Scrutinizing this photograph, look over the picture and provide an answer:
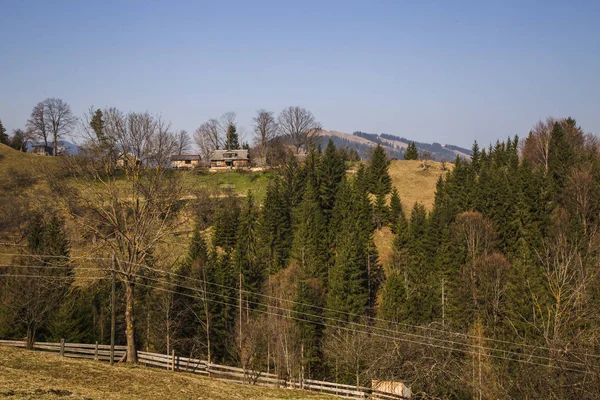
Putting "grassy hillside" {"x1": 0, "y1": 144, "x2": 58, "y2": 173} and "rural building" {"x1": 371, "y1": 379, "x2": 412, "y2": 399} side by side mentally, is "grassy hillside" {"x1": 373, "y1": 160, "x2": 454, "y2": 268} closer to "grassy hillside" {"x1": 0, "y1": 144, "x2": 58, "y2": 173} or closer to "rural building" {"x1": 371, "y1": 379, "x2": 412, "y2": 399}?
"rural building" {"x1": 371, "y1": 379, "x2": 412, "y2": 399}

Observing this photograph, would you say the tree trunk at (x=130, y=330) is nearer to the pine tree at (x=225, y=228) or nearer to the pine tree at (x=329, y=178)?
the pine tree at (x=225, y=228)

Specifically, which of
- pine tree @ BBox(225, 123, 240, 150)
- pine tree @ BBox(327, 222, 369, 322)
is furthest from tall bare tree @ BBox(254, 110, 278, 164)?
pine tree @ BBox(327, 222, 369, 322)

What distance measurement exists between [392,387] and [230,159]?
9303cm

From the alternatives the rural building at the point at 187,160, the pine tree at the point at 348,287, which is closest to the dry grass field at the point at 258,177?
the rural building at the point at 187,160

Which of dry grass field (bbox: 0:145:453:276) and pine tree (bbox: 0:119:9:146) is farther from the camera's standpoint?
pine tree (bbox: 0:119:9:146)

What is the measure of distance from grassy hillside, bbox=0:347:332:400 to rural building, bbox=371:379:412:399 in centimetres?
703

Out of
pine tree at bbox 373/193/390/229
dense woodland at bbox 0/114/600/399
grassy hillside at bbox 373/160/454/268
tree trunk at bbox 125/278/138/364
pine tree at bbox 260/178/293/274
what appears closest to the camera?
tree trunk at bbox 125/278/138/364

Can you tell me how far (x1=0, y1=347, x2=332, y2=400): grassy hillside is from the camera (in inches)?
697

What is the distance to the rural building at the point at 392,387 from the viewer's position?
29984 millimetres

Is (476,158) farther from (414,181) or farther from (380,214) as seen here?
(380,214)

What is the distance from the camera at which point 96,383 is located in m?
20.1

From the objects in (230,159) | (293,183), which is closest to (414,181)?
(293,183)

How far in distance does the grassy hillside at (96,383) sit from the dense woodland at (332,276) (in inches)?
183

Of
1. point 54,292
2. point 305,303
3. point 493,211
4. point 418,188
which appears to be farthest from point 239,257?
point 418,188
